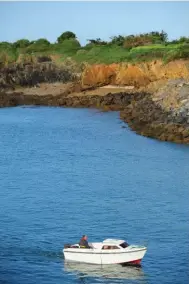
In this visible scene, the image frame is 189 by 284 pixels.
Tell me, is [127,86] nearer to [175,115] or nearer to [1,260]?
[175,115]

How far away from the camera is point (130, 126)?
70.2 meters

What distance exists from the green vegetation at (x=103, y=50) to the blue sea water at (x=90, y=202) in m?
32.9

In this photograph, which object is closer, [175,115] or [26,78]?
[175,115]

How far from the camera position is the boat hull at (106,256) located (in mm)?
32031

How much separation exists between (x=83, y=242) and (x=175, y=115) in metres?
34.0

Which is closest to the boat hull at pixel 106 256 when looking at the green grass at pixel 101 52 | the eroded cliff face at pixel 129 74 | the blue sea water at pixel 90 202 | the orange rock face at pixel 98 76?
the blue sea water at pixel 90 202

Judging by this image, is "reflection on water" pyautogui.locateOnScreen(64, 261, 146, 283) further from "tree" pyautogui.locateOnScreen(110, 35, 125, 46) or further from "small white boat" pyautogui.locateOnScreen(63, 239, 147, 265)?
"tree" pyautogui.locateOnScreen(110, 35, 125, 46)

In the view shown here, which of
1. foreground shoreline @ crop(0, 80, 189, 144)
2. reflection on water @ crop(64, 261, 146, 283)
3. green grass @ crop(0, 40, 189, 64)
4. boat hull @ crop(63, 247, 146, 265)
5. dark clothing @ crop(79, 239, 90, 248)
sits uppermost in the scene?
green grass @ crop(0, 40, 189, 64)

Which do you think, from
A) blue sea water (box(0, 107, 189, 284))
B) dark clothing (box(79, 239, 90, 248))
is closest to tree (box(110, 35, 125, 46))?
blue sea water (box(0, 107, 189, 284))

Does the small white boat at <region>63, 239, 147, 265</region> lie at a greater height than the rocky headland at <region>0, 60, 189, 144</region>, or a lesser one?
lesser

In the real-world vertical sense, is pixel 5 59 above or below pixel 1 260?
above

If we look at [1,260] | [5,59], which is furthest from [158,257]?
[5,59]

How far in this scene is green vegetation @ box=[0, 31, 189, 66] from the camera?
101688mm

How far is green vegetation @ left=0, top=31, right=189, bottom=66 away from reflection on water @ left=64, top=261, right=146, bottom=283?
215 feet
